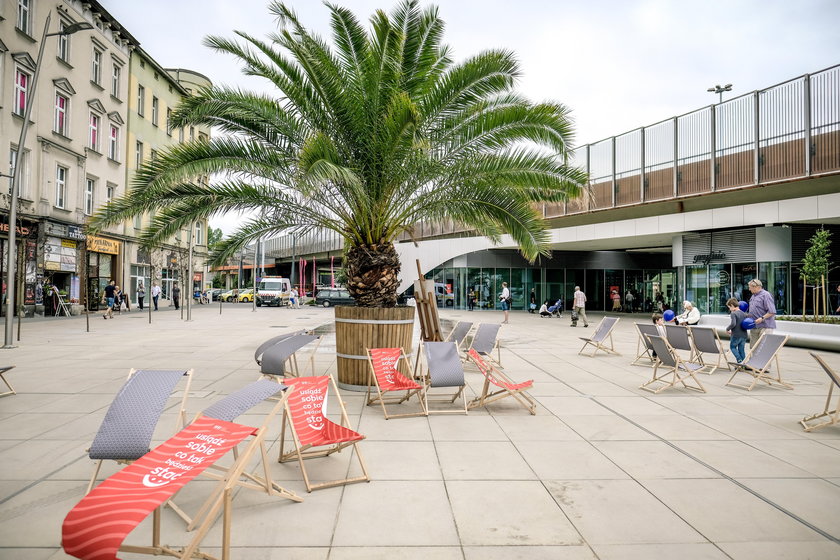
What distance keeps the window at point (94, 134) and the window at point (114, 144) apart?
3.93 ft

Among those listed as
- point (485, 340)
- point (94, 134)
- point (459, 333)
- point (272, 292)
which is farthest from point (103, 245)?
point (485, 340)

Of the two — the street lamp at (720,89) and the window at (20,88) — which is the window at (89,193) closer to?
the window at (20,88)

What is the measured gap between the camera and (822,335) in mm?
12078

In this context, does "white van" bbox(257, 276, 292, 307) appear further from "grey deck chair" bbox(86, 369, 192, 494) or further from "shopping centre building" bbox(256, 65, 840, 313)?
"grey deck chair" bbox(86, 369, 192, 494)

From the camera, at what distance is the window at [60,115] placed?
20391 mm

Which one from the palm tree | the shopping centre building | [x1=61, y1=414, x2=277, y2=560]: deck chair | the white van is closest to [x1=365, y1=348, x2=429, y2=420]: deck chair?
the palm tree

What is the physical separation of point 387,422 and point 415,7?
554cm

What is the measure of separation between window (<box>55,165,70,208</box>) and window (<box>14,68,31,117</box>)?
2694 mm

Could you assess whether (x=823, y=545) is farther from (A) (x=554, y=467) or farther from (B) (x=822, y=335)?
(B) (x=822, y=335)

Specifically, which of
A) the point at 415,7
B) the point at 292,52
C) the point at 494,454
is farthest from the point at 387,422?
the point at 415,7

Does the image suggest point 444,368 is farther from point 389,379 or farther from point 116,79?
point 116,79

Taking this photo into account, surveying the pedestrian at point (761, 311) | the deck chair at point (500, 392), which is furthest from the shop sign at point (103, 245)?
the pedestrian at point (761, 311)

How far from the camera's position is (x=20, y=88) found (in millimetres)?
18281

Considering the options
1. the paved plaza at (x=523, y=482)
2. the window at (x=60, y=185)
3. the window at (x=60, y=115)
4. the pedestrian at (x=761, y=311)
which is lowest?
the paved plaza at (x=523, y=482)
